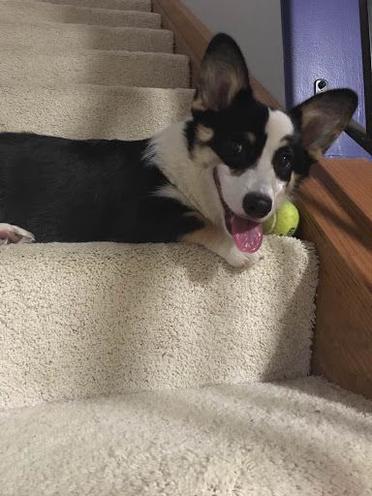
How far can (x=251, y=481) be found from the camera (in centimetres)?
67

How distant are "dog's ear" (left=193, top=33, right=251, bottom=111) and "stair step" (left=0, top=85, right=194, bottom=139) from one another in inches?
18.3

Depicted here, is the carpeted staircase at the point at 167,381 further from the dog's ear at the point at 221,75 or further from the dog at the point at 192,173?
the dog's ear at the point at 221,75

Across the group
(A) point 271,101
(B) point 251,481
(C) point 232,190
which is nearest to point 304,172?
(C) point 232,190

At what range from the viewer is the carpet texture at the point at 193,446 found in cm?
67

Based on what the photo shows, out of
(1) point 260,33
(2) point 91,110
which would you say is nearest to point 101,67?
(2) point 91,110

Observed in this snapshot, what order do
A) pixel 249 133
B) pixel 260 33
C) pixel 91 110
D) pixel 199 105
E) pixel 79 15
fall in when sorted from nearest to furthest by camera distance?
pixel 249 133
pixel 199 105
pixel 91 110
pixel 260 33
pixel 79 15

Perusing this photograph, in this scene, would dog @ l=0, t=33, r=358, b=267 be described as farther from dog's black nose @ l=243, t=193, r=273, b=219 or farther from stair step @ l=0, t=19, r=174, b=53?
stair step @ l=0, t=19, r=174, b=53

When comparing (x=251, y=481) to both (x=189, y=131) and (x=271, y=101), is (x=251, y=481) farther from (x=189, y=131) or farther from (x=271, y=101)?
(x=271, y=101)

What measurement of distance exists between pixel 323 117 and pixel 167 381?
65 cm

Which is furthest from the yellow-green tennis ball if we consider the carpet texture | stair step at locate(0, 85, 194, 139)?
stair step at locate(0, 85, 194, 139)

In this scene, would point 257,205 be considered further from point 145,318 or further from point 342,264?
point 145,318

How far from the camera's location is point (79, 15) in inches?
100

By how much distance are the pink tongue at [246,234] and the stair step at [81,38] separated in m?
1.30

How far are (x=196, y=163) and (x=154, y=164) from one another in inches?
3.9
